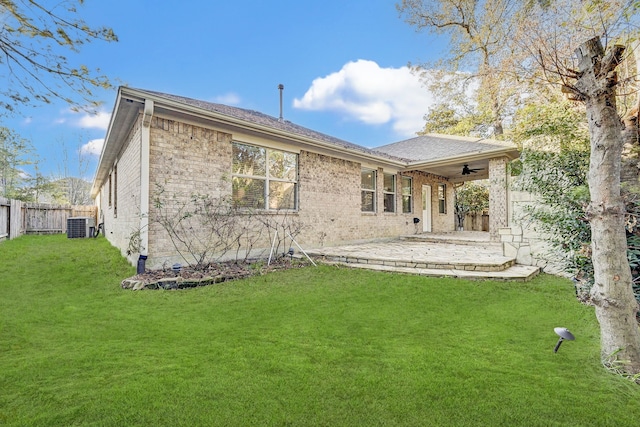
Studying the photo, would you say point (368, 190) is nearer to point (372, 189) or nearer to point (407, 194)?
point (372, 189)

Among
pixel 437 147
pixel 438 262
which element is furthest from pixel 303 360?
pixel 437 147

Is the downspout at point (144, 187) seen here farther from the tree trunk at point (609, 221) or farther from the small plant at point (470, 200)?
the small plant at point (470, 200)

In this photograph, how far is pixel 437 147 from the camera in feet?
39.3

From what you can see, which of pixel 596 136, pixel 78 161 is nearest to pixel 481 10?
pixel 596 136

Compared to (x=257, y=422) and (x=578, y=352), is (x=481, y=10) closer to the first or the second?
(x=578, y=352)

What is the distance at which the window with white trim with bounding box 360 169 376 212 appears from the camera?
405 inches

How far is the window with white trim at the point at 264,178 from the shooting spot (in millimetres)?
6984

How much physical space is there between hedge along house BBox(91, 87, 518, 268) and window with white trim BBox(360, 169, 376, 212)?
36 mm

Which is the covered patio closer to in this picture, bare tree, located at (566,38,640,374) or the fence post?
bare tree, located at (566,38,640,374)

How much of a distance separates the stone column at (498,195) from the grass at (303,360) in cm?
504

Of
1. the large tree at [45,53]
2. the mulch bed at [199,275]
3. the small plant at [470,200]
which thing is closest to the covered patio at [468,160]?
the small plant at [470,200]

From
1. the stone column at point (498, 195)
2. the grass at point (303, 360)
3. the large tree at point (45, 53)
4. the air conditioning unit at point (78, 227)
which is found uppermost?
the large tree at point (45, 53)

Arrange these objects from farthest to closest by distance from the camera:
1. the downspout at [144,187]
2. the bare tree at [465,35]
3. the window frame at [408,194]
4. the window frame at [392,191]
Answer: the bare tree at [465,35]
the window frame at [408,194]
the window frame at [392,191]
the downspout at [144,187]

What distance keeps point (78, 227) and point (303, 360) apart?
48.7 feet
